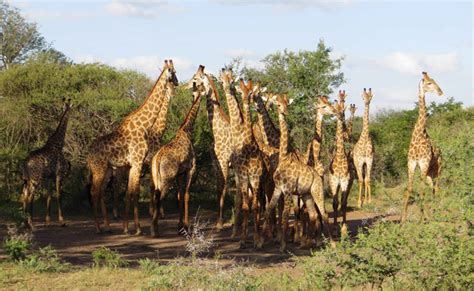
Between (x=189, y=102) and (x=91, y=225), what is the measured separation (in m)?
5.56

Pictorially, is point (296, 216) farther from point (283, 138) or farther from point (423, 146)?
point (423, 146)

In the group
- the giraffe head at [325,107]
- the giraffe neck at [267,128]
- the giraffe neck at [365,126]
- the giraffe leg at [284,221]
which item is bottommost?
the giraffe leg at [284,221]

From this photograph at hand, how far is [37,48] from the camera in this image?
127 feet

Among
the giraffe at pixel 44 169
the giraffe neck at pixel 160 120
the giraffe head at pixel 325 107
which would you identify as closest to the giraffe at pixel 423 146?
the giraffe head at pixel 325 107

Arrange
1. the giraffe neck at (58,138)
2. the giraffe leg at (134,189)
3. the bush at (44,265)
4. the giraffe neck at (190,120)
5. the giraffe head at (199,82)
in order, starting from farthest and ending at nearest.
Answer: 1. the giraffe neck at (58,138)
2. the giraffe head at (199,82)
3. the giraffe neck at (190,120)
4. the giraffe leg at (134,189)
5. the bush at (44,265)

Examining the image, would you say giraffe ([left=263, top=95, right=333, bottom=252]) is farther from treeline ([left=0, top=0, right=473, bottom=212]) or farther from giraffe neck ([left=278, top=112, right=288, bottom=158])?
treeline ([left=0, top=0, right=473, bottom=212])

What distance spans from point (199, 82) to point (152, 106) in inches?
44.2

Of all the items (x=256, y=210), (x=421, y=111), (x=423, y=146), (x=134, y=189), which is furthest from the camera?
(x=421, y=111)

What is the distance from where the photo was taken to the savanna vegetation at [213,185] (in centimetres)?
873

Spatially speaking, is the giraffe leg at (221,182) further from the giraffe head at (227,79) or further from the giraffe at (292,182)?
the giraffe at (292,182)

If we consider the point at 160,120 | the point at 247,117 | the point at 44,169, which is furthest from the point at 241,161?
the point at 44,169

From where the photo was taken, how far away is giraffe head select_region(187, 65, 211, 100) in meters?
15.4

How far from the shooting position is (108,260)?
10.6 m

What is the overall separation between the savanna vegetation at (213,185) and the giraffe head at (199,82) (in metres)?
0.35
